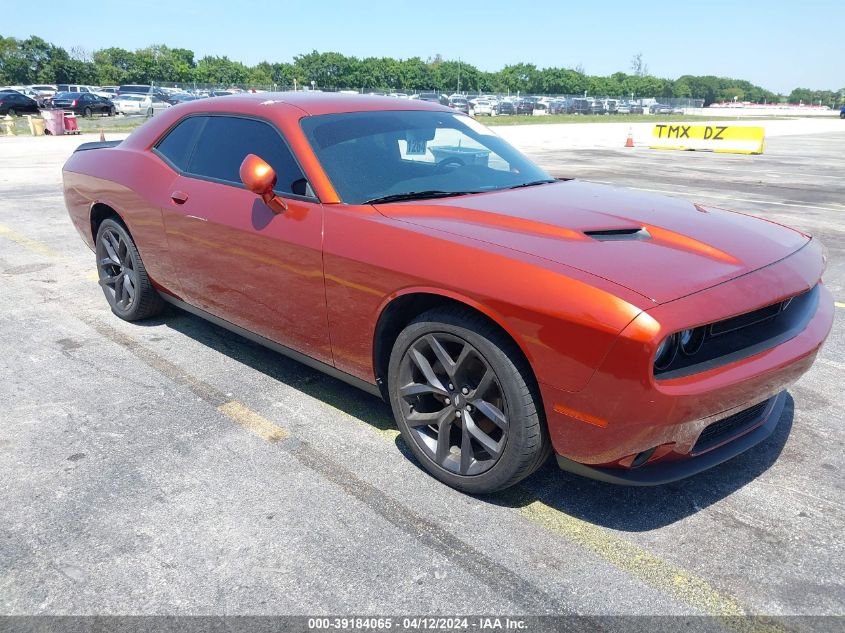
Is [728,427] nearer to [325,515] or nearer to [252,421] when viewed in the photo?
[325,515]

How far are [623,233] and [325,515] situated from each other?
1638mm

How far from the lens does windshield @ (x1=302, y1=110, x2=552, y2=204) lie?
3135 millimetres

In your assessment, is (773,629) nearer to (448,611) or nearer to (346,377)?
(448,611)

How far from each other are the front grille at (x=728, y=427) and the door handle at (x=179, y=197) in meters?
2.92

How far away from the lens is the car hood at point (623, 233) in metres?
2.30

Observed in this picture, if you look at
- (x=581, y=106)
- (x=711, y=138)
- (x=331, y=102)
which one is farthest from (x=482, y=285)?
(x=581, y=106)

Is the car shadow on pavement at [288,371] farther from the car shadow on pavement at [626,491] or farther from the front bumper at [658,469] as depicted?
the front bumper at [658,469]

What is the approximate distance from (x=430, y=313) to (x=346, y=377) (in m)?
0.70

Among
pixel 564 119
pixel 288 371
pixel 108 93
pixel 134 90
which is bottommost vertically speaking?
pixel 564 119

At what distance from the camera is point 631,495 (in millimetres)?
2721

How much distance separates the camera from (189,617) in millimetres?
2057

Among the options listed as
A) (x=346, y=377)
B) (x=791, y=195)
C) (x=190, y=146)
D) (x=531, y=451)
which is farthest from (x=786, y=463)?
(x=791, y=195)

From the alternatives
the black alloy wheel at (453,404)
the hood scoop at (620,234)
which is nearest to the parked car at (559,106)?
the hood scoop at (620,234)

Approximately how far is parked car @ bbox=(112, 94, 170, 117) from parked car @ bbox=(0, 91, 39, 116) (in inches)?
158
